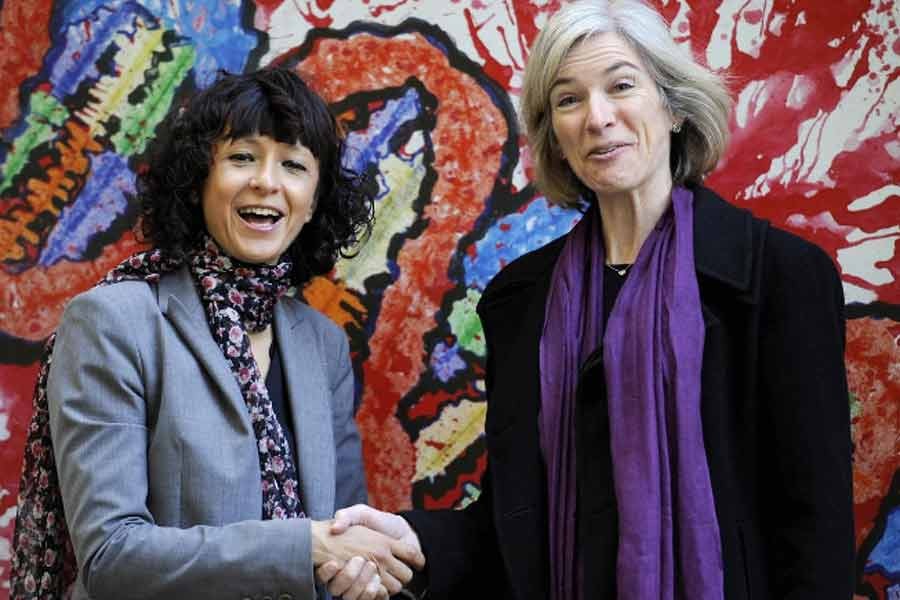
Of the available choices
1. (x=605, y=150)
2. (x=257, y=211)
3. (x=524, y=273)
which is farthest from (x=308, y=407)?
(x=605, y=150)

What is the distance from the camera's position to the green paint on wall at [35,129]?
2.66 m

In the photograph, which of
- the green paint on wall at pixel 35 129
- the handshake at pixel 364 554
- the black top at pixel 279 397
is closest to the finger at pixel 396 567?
the handshake at pixel 364 554

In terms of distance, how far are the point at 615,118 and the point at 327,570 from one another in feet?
3.17

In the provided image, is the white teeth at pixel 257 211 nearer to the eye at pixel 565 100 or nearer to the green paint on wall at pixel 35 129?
the eye at pixel 565 100

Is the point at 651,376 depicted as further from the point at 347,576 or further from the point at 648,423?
the point at 347,576

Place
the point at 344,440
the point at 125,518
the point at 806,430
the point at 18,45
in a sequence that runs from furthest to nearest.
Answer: the point at 18,45, the point at 344,440, the point at 125,518, the point at 806,430

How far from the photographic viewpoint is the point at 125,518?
1.87 metres

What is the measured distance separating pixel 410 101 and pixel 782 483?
4.47 feet

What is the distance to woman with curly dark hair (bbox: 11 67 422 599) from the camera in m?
1.89

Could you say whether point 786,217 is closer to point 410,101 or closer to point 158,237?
point 410,101


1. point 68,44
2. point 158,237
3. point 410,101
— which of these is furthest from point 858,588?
point 68,44

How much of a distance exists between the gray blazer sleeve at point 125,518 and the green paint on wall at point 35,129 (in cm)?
86

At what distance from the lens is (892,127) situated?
2623 mm

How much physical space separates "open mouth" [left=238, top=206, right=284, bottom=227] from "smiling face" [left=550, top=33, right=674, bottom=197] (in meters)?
0.59
